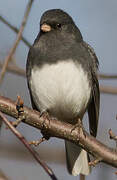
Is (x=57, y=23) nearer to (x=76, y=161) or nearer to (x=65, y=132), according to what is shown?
(x=65, y=132)

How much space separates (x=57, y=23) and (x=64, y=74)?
48cm

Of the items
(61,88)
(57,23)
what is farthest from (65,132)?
(57,23)

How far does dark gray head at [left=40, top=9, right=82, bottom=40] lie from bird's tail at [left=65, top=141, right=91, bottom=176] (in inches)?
35.8

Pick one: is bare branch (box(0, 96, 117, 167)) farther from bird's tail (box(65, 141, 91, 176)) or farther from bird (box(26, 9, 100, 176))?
bird's tail (box(65, 141, 91, 176))

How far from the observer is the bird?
282 cm

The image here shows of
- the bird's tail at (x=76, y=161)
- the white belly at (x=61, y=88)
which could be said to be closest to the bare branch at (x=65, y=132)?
the white belly at (x=61, y=88)

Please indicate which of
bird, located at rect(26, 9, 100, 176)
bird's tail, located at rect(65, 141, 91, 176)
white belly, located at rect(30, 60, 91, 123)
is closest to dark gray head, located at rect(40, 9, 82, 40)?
bird, located at rect(26, 9, 100, 176)

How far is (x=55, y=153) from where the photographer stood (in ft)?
11.0

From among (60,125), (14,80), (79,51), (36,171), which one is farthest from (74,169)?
(14,80)

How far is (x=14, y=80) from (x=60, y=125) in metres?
2.20

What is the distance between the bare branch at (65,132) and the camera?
93.4 inches

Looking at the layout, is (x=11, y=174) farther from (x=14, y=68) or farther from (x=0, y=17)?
(x=0, y=17)

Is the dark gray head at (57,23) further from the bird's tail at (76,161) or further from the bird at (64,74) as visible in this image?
the bird's tail at (76,161)

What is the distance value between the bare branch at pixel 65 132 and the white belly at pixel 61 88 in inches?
12.9
